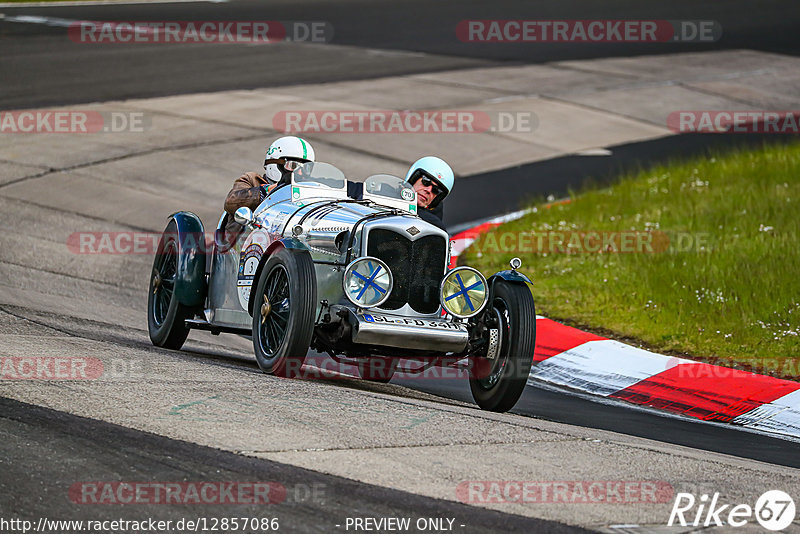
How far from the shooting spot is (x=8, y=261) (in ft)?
36.1

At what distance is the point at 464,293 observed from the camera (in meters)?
7.30

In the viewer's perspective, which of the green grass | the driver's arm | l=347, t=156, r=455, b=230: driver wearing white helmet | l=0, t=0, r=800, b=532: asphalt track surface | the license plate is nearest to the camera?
l=0, t=0, r=800, b=532: asphalt track surface

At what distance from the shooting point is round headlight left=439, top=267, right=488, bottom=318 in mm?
7254

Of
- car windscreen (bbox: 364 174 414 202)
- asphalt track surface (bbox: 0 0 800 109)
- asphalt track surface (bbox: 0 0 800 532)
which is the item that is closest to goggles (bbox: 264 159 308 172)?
car windscreen (bbox: 364 174 414 202)

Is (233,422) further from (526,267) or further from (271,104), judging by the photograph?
(271,104)

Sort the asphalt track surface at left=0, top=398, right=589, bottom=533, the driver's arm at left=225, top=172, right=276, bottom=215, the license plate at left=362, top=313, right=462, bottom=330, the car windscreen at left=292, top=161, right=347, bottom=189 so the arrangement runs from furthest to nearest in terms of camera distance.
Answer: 1. the driver's arm at left=225, top=172, right=276, bottom=215
2. the car windscreen at left=292, top=161, right=347, bottom=189
3. the license plate at left=362, top=313, right=462, bottom=330
4. the asphalt track surface at left=0, top=398, right=589, bottom=533

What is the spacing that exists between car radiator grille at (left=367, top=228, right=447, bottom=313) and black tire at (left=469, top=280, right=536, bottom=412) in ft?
1.37

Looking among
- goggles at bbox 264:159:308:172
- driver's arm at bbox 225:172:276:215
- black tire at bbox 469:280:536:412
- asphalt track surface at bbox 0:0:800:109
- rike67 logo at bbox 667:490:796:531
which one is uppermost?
asphalt track surface at bbox 0:0:800:109

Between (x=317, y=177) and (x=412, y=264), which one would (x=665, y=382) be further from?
(x=317, y=177)

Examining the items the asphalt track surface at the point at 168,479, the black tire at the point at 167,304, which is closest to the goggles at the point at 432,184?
the black tire at the point at 167,304

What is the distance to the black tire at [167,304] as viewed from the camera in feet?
29.0

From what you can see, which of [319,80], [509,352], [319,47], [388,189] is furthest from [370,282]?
[319,47]

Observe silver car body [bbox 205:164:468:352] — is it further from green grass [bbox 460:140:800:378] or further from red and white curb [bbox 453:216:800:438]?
green grass [bbox 460:140:800:378]

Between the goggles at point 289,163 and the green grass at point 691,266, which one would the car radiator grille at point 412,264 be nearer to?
the goggles at point 289,163
